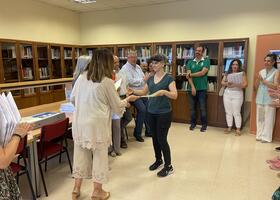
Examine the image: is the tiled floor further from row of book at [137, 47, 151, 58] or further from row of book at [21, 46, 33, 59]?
row of book at [21, 46, 33, 59]

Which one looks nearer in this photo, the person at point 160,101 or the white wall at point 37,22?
the person at point 160,101

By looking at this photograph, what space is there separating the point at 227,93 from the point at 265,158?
5.06ft

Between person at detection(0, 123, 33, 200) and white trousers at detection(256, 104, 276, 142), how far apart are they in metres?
4.06

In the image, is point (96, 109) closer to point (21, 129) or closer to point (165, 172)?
point (21, 129)

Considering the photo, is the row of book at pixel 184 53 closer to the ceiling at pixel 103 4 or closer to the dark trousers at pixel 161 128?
the ceiling at pixel 103 4

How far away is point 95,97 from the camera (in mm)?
2266

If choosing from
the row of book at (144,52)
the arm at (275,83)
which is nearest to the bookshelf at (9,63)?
the row of book at (144,52)

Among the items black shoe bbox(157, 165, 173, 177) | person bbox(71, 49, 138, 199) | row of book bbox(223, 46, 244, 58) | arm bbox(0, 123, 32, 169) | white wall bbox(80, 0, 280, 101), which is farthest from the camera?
white wall bbox(80, 0, 280, 101)

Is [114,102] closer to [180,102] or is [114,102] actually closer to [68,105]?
[68,105]

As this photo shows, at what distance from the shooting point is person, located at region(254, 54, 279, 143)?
4.12 m

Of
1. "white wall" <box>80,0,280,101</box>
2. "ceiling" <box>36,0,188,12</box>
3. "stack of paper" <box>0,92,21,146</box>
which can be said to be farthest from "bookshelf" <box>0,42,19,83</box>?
"stack of paper" <box>0,92,21,146</box>

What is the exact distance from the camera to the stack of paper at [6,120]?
1287 millimetres

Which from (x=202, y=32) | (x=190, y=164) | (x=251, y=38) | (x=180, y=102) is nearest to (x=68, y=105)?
(x=190, y=164)

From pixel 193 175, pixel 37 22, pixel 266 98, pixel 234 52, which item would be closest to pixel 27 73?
pixel 37 22
